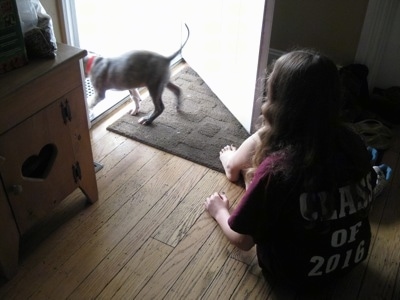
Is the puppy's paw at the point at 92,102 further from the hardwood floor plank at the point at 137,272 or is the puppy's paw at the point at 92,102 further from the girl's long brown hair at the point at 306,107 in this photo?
the girl's long brown hair at the point at 306,107

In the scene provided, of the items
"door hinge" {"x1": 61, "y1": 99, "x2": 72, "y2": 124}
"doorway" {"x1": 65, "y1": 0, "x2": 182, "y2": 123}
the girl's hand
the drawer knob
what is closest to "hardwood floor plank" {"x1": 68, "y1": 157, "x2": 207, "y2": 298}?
the girl's hand

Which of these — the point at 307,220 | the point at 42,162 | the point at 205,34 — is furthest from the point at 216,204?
the point at 205,34

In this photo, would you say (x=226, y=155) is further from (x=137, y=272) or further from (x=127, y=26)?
(x=127, y=26)

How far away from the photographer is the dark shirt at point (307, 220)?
3.64ft

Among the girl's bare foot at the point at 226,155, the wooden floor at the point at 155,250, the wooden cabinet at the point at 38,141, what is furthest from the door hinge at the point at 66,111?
the girl's bare foot at the point at 226,155

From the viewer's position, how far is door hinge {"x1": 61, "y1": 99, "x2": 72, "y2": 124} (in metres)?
1.32

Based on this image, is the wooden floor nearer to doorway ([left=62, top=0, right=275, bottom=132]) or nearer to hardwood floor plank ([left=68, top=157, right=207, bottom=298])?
hardwood floor plank ([left=68, top=157, right=207, bottom=298])

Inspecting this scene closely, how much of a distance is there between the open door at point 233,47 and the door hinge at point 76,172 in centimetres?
81

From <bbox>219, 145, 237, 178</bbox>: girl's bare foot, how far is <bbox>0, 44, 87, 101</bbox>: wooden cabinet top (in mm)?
755

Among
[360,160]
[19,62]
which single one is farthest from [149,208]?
[360,160]

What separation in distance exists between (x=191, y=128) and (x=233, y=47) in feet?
1.41

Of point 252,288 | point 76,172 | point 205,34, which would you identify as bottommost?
point 252,288

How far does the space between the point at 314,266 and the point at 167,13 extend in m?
1.91

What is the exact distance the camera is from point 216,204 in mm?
1584
